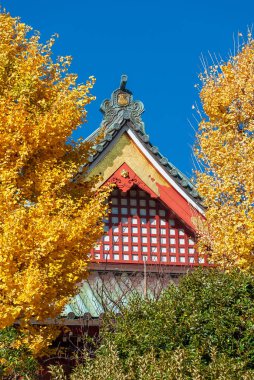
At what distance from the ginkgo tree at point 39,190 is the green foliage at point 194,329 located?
3.99ft

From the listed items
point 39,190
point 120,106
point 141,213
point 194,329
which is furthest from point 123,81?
point 194,329

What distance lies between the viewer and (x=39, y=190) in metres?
12.8

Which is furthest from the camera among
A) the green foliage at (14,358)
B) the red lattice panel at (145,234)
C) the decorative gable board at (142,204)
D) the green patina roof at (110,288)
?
the red lattice panel at (145,234)

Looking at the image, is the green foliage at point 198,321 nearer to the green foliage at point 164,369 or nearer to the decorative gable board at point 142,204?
the green foliage at point 164,369

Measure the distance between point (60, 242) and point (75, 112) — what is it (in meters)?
2.64

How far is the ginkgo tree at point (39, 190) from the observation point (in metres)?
11.5

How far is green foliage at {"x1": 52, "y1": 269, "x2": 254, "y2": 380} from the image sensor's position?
1154 cm

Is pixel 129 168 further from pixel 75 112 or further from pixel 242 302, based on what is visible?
pixel 242 302

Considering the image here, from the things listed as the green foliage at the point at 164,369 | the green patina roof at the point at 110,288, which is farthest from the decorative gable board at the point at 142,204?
the green foliage at the point at 164,369

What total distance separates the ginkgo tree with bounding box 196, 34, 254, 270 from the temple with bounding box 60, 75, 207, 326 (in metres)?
0.89

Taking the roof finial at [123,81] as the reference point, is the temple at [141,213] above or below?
below

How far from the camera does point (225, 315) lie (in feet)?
40.9

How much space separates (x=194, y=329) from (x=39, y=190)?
3.58m

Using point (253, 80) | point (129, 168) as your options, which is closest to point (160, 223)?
point (129, 168)
